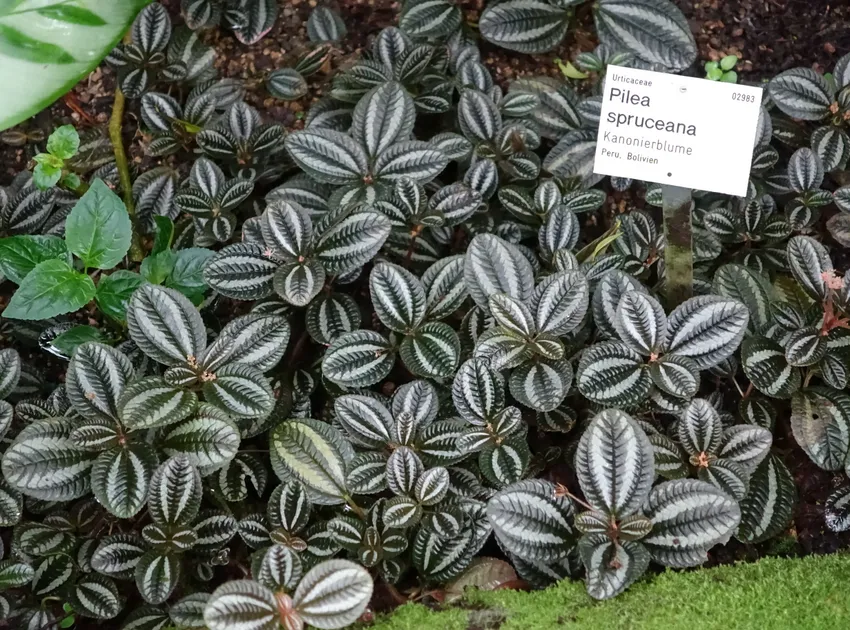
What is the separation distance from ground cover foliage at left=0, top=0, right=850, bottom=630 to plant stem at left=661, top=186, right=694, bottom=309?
90mm

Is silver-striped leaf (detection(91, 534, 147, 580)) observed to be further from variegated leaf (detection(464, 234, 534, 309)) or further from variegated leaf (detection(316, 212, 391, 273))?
variegated leaf (detection(464, 234, 534, 309))

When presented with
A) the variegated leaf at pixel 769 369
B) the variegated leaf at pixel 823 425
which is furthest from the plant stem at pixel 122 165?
the variegated leaf at pixel 823 425

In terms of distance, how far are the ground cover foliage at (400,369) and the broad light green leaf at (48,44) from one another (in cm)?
3

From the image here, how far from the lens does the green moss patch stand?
1.07m

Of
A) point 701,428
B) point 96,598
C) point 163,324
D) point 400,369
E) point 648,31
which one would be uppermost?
point 648,31

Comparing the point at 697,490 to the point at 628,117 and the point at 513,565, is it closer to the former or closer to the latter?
the point at 513,565

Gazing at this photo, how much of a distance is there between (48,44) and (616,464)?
1.22 m

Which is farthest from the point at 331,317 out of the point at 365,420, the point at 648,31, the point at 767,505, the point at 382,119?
the point at 648,31

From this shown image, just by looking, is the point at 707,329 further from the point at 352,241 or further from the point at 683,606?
the point at 352,241

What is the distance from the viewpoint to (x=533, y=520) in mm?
1078

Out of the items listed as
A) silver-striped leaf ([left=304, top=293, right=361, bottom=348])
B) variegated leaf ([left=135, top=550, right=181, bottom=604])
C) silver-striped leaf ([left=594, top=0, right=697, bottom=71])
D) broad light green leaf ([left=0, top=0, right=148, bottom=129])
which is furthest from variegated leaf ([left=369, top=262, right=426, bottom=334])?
silver-striped leaf ([left=594, top=0, right=697, bottom=71])

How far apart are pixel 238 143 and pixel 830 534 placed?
4.86 ft

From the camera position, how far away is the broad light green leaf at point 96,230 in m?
1.29

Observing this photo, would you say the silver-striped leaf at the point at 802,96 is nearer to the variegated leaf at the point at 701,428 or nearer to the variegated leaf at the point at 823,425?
the variegated leaf at the point at 823,425
